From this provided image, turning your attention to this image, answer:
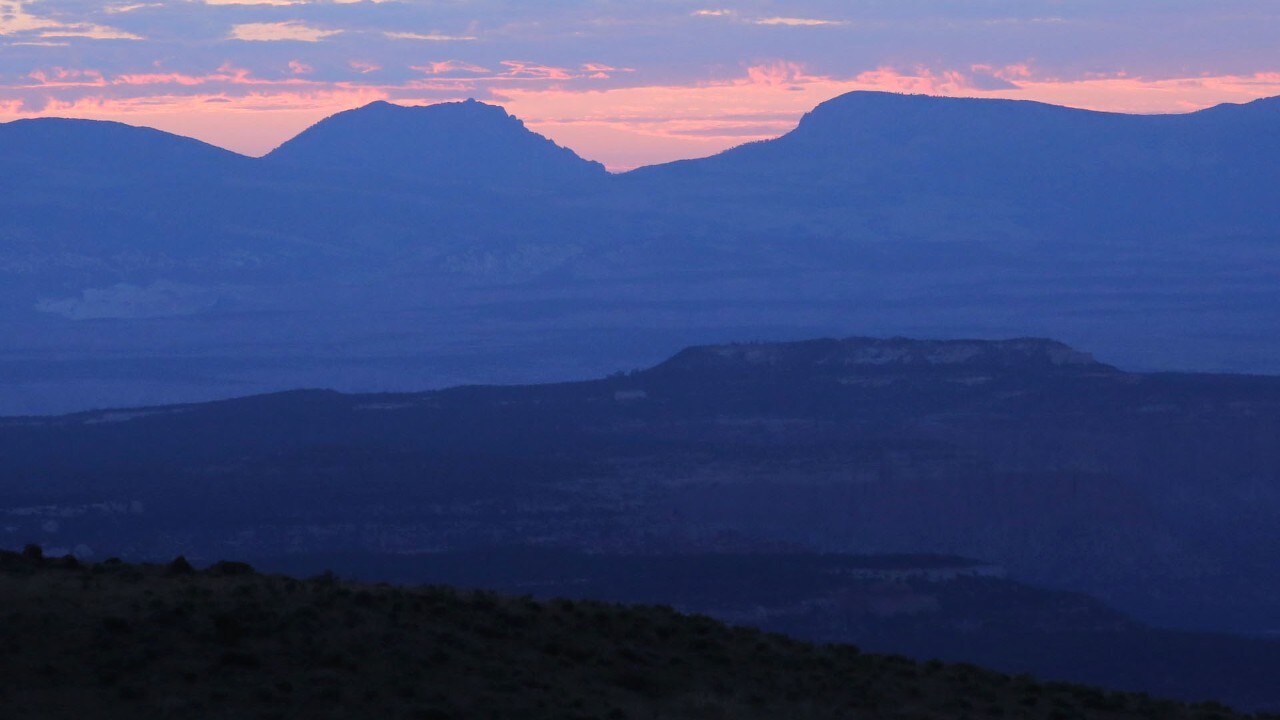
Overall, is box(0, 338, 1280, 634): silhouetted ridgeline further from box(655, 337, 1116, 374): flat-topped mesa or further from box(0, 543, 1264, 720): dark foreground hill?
box(0, 543, 1264, 720): dark foreground hill

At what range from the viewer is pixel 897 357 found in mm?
92188

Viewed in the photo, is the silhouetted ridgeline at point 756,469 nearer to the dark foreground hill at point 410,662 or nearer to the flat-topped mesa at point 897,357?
the flat-topped mesa at point 897,357

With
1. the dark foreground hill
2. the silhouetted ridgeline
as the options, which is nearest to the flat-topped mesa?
the silhouetted ridgeline

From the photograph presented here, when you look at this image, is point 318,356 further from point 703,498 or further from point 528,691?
point 528,691

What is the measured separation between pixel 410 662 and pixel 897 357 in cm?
7682

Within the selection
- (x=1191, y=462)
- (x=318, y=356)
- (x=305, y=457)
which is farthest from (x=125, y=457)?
(x=318, y=356)

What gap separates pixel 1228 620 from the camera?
64438mm

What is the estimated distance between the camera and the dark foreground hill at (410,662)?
612 inches

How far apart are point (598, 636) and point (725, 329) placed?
162 meters

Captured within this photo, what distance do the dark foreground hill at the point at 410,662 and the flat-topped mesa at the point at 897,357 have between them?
71099mm

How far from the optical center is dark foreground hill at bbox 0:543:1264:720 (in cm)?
1555

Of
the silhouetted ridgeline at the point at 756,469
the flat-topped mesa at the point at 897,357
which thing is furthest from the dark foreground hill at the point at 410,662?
the flat-topped mesa at the point at 897,357

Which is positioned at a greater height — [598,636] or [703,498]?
[598,636]

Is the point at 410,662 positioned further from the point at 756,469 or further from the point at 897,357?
the point at 897,357
